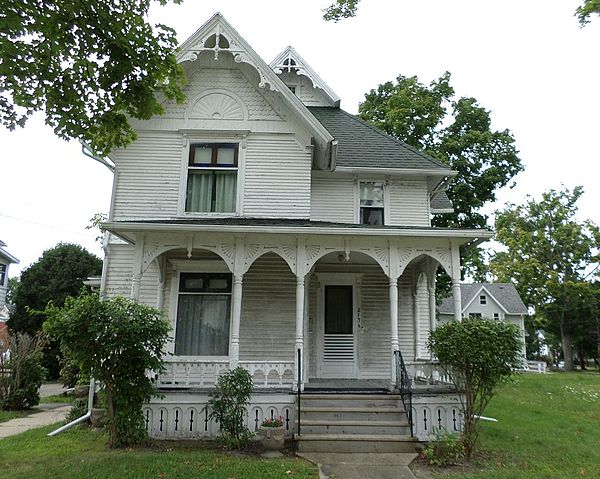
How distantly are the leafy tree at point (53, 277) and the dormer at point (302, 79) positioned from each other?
16182 mm

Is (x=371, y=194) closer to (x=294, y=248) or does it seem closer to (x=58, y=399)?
(x=294, y=248)

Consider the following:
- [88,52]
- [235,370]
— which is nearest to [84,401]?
[235,370]

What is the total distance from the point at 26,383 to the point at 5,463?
258 inches

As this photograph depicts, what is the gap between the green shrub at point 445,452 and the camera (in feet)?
22.3

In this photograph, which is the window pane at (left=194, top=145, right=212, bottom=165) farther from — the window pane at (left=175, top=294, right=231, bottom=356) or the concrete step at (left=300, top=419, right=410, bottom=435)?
the concrete step at (left=300, top=419, right=410, bottom=435)

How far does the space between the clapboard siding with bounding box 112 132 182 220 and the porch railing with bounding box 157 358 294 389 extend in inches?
146

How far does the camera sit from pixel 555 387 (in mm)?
18188

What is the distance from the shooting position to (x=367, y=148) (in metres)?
12.7

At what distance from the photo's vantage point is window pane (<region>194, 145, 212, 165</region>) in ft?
36.3

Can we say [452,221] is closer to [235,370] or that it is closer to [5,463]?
[235,370]

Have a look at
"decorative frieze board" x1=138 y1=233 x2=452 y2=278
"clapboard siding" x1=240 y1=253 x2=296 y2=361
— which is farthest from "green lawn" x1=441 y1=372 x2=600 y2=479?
"clapboard siding" x1=240 y1=253 x2=296 y2=361

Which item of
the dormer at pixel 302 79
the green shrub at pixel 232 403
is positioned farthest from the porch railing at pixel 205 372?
the dormer at pixel 302 79

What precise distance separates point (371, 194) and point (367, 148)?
60.5 inches

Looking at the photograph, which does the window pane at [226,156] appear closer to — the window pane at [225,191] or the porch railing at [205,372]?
the window pane at [225,191]
